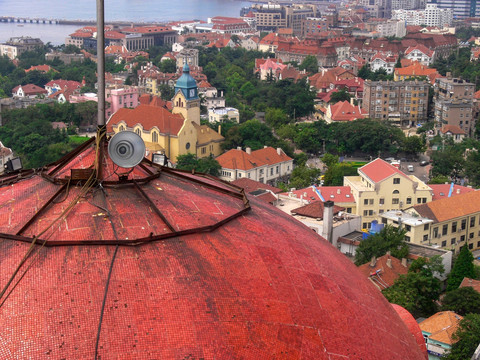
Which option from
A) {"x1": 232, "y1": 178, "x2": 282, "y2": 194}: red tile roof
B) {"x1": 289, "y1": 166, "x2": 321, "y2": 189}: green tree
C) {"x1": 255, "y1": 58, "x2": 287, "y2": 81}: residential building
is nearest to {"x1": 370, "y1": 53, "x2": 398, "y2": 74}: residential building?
{"x1": 255, "y1": 58, "x2": 287, "y2": 81}: residential building

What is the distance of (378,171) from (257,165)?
812 centimetres

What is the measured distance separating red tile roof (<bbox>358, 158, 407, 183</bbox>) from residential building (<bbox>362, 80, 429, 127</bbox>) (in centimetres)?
2440

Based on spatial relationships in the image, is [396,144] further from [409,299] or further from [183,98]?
[409,299]

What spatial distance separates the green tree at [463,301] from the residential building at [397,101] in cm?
3740

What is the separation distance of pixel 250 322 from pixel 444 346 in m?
14.2

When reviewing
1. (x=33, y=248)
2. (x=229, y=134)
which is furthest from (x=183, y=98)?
(x=33, y=248)

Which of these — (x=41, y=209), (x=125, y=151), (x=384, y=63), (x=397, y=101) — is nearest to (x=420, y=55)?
(x=384, y=63)

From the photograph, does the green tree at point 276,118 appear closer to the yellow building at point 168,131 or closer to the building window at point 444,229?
the yellow building at point 168,131

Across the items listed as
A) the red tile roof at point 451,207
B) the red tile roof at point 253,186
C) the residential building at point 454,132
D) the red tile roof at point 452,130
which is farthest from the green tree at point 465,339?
the red tile roof at point 452,130

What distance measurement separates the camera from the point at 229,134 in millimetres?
45625

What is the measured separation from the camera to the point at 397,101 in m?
59.2

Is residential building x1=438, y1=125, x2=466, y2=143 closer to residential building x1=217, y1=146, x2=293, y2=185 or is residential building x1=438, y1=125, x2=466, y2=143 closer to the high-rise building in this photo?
residential building x1=217, y1=146, x2=293, y2=185

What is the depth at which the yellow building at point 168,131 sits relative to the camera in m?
42.7

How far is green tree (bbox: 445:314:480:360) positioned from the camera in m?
18.2
